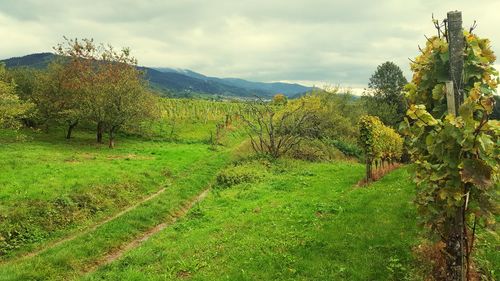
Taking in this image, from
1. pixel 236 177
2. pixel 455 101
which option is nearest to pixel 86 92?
pixel 236 177

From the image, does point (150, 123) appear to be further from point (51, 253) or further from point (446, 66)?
point (446, 66)

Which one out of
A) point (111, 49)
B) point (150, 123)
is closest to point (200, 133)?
point (150, 123)

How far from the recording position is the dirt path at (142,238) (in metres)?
16.9

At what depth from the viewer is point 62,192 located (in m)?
23.5

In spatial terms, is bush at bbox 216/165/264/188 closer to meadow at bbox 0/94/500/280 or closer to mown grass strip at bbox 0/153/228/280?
meadow at bbox 0/94/500/280

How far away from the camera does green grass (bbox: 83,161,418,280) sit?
12.8 metres

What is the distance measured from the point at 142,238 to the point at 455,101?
50.5ft

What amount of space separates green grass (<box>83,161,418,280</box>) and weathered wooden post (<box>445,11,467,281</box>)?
2.13m

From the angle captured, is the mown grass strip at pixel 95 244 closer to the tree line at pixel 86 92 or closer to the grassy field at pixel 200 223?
the grassy field at pixel 200 223

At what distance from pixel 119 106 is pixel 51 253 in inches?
1103

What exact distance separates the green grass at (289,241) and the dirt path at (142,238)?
3.29 feet

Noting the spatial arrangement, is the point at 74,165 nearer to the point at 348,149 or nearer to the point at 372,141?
the point at 372,141

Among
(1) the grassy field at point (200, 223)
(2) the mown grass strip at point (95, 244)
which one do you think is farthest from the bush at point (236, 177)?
(2) the mown grass strip at point (95, 244)

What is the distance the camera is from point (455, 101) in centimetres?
979
